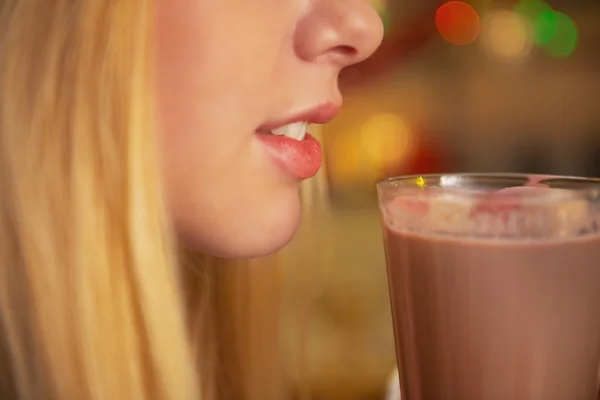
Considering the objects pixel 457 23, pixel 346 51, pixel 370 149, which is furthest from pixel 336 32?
pixel 457 23

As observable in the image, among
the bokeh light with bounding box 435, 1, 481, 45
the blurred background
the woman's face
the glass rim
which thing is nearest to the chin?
the woman's face

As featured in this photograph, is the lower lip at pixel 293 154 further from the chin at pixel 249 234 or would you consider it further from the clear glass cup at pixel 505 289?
the clear glass cup at pixel 505 289

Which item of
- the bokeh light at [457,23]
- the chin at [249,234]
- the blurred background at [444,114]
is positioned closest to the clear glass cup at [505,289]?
the chin at [249,234]

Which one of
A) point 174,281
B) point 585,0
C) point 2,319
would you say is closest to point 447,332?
point 174,281

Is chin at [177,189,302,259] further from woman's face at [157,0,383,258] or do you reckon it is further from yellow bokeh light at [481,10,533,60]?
yellow bokeh light at [481,10,533,60]

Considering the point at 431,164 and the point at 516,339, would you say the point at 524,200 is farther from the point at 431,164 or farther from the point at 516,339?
the point at 431,164

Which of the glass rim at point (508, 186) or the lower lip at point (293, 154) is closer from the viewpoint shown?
the glass rim at point (508, 186)

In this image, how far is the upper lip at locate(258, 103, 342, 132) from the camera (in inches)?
24.0

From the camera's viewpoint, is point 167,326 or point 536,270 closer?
point 536,270

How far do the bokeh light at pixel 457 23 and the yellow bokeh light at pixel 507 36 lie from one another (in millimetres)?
31

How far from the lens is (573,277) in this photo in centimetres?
47

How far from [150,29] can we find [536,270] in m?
0.38

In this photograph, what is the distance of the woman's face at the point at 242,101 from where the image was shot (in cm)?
57

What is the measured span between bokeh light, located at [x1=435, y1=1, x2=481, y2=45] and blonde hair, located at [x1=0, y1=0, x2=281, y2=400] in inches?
43.8
